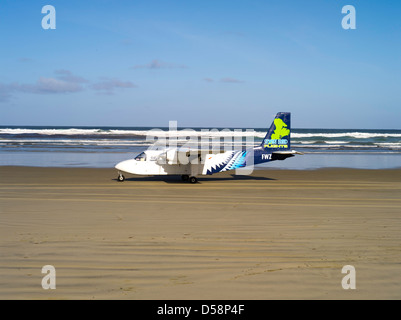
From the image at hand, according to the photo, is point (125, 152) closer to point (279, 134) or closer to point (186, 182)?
point (186, 182)

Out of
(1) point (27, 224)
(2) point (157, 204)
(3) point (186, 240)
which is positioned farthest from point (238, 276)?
(2) point (157, 204)

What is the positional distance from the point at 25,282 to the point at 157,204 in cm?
704

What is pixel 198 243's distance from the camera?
26.8 ft

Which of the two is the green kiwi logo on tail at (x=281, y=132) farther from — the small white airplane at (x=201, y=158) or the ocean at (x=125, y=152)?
the ocean at (x=125, y=152)

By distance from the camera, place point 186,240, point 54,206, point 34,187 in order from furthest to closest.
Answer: point 34,187 → point 54,206 → point 186,240

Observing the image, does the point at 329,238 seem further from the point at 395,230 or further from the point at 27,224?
the point at 27,224

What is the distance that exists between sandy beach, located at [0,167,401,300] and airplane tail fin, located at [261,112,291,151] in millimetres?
4764

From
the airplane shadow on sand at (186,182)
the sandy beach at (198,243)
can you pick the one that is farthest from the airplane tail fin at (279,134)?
the sandy beach at (198,243)

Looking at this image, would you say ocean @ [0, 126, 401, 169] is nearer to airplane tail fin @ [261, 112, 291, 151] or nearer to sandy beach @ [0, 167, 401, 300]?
airplane tail fin @ [261, 112, 291, 151]

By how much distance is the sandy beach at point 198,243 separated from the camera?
5.95m

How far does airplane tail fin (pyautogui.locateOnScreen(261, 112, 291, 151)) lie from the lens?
67.3 ft

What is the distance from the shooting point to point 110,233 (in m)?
8.94

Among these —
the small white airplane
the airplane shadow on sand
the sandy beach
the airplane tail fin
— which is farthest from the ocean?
the sandy beach

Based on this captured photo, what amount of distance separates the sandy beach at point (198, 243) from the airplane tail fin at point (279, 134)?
4764mm
